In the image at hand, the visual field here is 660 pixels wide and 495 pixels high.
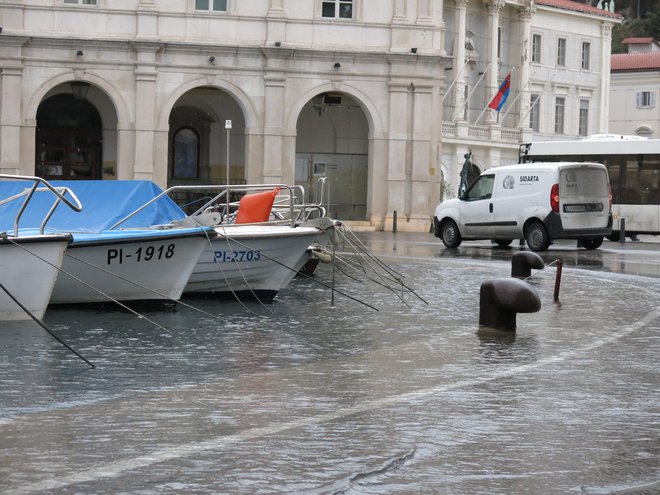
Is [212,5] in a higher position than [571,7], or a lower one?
lower

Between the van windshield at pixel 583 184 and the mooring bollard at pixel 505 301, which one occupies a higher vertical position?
the van windshield at pixel 583 184

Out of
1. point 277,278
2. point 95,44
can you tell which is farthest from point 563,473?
point 95,44

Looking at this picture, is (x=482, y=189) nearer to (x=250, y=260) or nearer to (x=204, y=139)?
(x=250, y=260)

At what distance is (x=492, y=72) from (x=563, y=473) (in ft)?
224

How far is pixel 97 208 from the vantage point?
62.1 ft

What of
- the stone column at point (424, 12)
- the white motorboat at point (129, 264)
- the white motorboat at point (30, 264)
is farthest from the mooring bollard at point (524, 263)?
the stone column at point (424, 12)

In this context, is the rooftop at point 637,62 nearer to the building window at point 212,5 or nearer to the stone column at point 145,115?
the building window at point 212,5

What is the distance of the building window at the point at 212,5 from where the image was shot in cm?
4706

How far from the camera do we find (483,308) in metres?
15.1

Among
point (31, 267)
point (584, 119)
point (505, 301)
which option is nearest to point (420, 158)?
point (505, 301)

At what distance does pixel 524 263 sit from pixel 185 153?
101 ft

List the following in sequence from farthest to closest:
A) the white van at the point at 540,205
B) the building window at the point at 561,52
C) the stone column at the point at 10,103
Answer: the building window at the point at 561,52 → the stone column at the point at 10,103 → the white van at the point at 540,205

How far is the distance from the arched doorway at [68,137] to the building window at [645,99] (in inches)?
2139

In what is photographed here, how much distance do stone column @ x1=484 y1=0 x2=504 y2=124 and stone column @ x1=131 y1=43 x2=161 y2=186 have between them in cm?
3108
